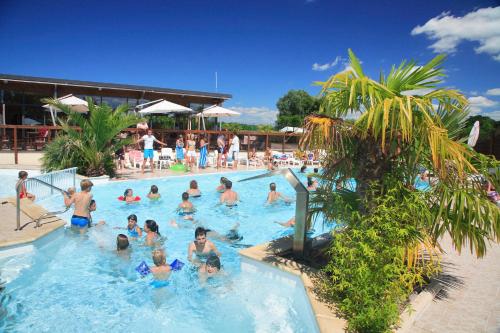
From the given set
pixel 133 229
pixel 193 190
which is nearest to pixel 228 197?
pixel 193 190

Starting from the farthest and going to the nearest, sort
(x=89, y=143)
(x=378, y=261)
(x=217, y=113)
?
1. (x=217, y=113)
2. (x=89, y=143)
3. (x=378, y=261)

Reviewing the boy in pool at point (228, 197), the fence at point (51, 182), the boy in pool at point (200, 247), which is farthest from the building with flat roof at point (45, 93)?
the boy in pool at point (200, 247)

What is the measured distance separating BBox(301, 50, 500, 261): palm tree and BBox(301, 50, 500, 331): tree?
10mm

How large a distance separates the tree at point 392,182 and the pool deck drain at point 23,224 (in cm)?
497

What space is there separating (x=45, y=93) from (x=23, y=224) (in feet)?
52.5

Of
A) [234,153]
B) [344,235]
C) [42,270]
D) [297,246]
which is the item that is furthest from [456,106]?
[234,153]

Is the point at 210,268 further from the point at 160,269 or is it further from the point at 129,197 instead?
the point at 129,197

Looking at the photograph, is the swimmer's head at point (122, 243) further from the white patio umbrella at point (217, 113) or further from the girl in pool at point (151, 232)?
the white patio umbrella at point (217, 113)

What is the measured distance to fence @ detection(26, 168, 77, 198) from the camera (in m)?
8.82

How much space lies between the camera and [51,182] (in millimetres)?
9289

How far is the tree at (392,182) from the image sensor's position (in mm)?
3229

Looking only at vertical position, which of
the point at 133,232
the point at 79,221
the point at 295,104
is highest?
the point at 295,104

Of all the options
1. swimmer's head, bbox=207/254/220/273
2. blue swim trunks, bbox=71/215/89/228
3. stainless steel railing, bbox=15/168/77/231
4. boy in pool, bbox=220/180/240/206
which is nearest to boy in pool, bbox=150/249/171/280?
swimmer's head, bbox=207/254/220/273

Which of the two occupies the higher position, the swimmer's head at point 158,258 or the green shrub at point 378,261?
the green shrub at point 378,261
